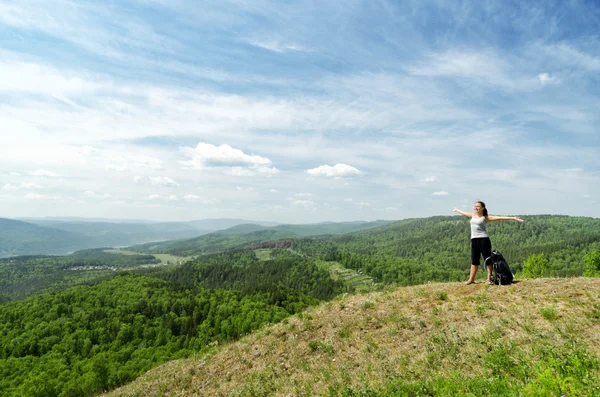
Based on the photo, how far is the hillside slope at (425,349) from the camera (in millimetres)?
8307

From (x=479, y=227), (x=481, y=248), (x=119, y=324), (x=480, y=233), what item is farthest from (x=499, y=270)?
(x=119, y=324)

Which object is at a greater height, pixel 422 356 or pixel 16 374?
pixel 422 356

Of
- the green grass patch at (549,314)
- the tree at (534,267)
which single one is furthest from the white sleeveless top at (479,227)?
the tree at (534,267)

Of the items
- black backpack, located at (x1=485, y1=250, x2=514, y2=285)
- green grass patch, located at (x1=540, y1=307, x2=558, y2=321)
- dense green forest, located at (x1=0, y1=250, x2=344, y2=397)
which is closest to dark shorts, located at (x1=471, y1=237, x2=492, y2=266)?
black backpack, located at (x1=485, y1=250, x2=514, y2=285)

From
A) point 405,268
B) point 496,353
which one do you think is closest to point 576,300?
point 496,353

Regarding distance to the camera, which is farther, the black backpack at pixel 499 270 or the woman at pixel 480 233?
the black backpack at pixel 499 270

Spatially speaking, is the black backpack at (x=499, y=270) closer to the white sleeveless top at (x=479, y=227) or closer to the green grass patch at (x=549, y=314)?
the white sleeveless top at (x=479, y=227)

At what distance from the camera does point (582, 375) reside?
287 inches

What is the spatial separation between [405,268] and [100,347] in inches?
6910

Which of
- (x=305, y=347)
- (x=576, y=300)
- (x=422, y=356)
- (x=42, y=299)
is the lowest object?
(x=42, y=299)

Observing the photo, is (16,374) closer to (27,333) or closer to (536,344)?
(27,333)

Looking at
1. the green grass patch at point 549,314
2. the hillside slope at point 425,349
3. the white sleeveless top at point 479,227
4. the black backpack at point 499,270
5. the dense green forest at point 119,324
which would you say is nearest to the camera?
the hillside slope at point 425,349

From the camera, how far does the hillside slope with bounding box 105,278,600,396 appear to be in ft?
27.3

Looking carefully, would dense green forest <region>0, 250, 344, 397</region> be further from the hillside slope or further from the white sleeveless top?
the white sleeveless top
